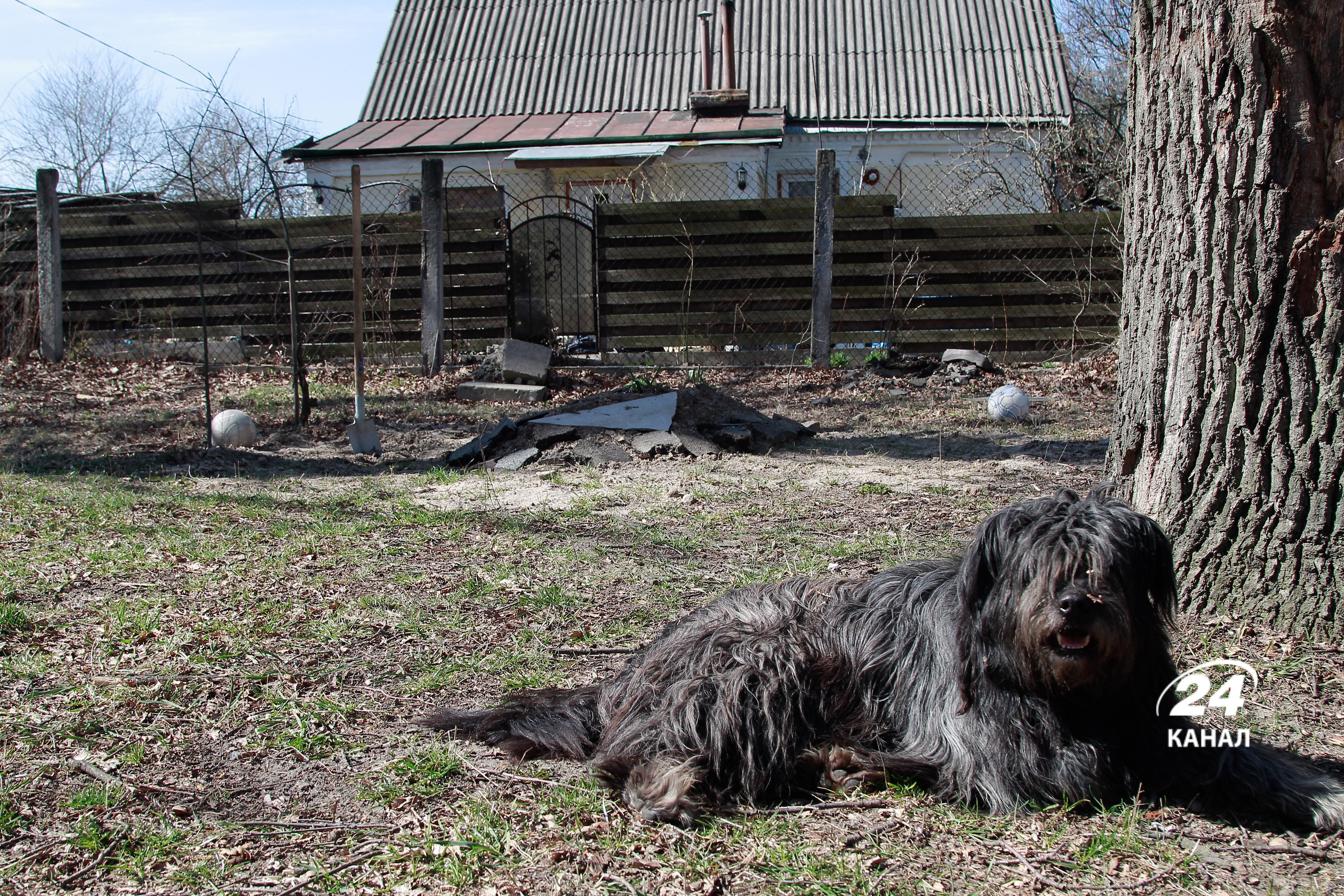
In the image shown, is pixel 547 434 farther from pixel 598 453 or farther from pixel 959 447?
pixel 959 447

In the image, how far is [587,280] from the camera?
1325cm

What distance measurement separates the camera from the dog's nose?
2455 mm

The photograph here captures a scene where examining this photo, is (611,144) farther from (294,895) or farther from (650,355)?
(294,895)

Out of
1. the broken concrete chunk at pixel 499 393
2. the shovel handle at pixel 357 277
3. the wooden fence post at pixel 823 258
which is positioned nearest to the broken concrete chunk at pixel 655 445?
the shovel handle at pixel 357 277

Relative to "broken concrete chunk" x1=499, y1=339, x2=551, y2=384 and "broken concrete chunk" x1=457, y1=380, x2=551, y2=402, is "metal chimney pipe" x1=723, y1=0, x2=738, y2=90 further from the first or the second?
"broken concrete chunk" x1=457, y1=380, x2=551, y2=402

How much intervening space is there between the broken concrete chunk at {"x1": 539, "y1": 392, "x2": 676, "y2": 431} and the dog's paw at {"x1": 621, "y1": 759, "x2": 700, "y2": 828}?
544 cm

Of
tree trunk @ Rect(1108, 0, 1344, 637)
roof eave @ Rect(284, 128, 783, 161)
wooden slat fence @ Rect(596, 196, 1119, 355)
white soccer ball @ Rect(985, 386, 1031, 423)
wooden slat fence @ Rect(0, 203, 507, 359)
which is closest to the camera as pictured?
tree trunk @ Rect(1108, 0, 1344, 637)

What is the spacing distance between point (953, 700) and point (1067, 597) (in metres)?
0.57

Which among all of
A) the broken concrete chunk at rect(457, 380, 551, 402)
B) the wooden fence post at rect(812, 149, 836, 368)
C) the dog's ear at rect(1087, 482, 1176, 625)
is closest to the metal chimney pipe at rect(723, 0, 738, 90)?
the wooden fence post at rect(812, 149, 836, 368)

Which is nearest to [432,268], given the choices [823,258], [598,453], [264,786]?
[823,258]

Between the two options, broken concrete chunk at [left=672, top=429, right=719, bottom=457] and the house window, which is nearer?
broken concrete chunk at [left=672, top=429, right=719, bottom=457]

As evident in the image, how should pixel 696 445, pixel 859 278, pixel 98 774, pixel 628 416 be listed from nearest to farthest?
1. pixel 98 774
2. pixel 696 445
3. pixel 628 416
4. pixel 859 278

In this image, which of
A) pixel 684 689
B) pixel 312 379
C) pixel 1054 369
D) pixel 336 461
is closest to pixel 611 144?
pixel 312 379

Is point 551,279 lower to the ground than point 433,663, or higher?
higher
